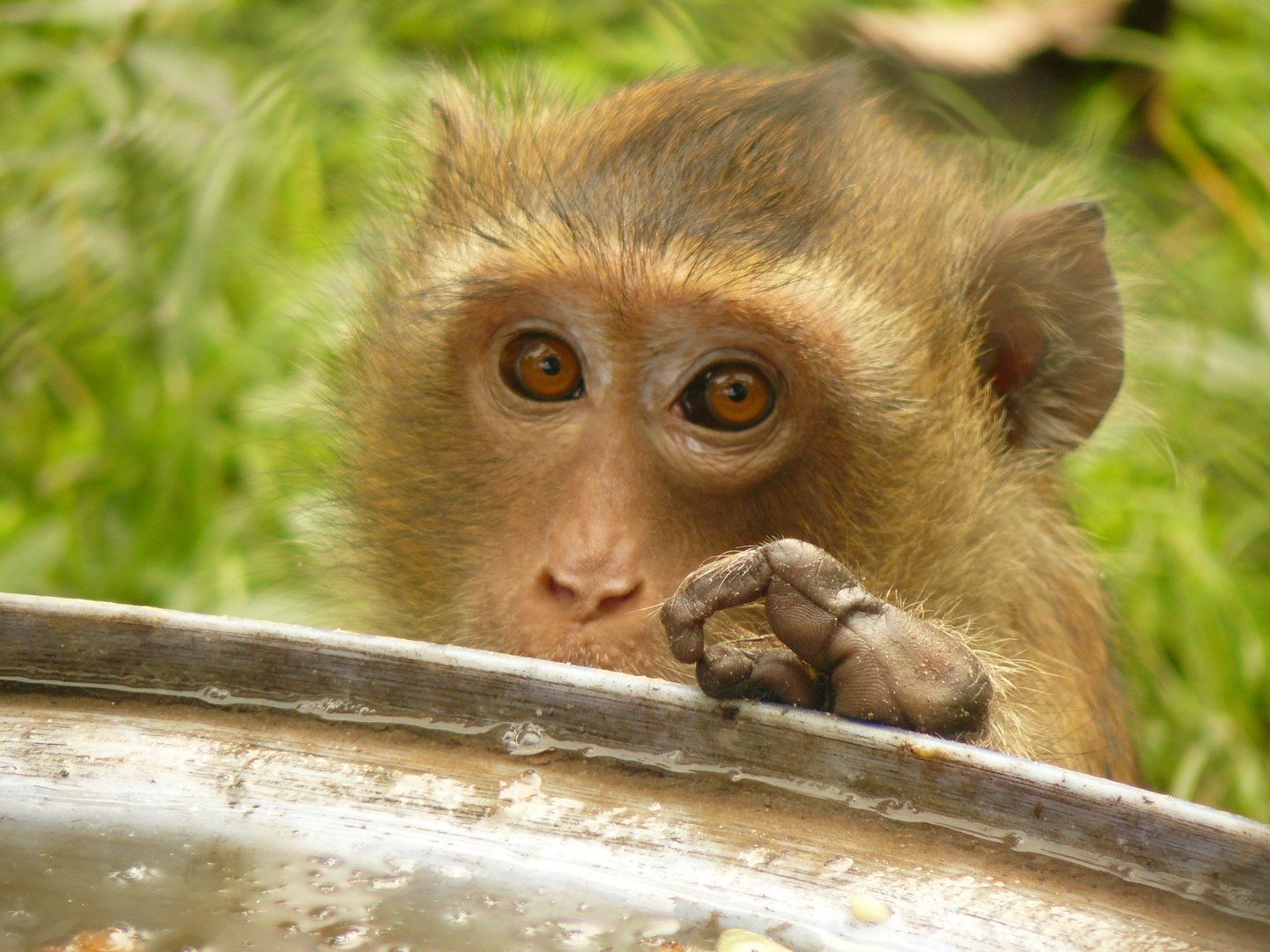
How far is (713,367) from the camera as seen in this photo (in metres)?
2.22

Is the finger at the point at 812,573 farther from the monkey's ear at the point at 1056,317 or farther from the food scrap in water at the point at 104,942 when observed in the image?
the monkey's ear at the point at 1056,317

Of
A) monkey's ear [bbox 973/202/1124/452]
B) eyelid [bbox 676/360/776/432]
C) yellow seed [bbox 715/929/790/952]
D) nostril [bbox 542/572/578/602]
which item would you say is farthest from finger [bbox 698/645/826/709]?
monkey's ear [bbox 973/202/1124/452]

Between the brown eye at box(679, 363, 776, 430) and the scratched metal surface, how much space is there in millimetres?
890

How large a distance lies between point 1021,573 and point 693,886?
133 centimetres

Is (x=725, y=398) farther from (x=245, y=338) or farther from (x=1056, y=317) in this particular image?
(x=245, y=338)

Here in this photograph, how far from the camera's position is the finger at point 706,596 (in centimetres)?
145

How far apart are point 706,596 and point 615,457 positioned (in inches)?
26.8

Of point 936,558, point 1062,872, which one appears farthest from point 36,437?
point 1062,872

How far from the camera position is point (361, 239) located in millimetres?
2924

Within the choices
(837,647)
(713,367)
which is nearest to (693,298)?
A: (713,367)

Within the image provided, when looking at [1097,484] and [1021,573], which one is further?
[1097,484]

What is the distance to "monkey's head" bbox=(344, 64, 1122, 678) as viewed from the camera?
2.11 m

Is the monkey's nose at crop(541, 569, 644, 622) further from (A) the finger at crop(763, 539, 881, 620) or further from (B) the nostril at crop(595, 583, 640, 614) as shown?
(A) the finger at crop(763, 539, 881, 620)

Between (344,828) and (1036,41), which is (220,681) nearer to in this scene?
(344,828)
